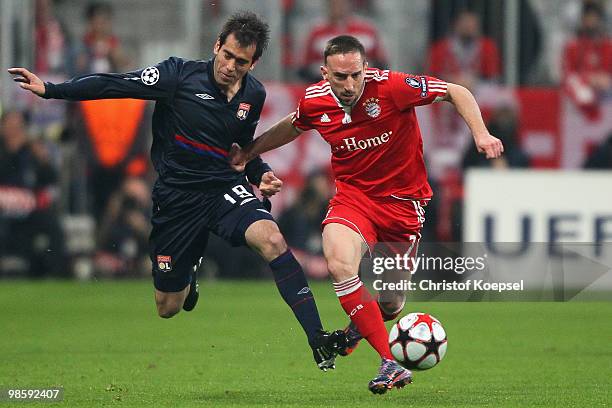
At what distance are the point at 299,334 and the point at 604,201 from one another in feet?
17.2

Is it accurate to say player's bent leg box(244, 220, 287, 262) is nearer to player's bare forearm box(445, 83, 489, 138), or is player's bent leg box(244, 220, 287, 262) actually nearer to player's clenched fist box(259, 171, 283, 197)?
player's clenched fist box(259, 171, 283, 197)

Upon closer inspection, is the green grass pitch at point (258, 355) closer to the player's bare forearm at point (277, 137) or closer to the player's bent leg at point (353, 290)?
the player's bent leg at point (353, 290)

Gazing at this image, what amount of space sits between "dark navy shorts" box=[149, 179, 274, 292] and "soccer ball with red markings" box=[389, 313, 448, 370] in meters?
1.26

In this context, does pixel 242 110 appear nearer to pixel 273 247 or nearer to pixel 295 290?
pixel 273 247

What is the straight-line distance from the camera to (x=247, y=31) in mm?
8859

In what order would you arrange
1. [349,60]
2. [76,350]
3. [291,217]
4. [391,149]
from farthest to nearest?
1. [291,217]
2. [76,350]
3. [391,149]
4. [349,60]

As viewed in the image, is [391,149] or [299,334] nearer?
[391,149]

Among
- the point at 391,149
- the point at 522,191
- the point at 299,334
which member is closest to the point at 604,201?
the point at 522,191

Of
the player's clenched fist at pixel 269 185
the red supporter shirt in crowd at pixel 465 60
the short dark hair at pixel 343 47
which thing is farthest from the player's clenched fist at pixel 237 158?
the red supporter shirt in crowd at pixel 465 60

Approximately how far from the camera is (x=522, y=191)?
1658 cm

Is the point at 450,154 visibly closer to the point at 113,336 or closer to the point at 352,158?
the point at 113,336

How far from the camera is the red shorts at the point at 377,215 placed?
8.88 metres

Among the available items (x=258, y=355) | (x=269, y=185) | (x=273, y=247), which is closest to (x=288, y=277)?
(x=273, y=247)

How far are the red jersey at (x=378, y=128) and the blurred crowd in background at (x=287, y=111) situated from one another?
28.5 feet
